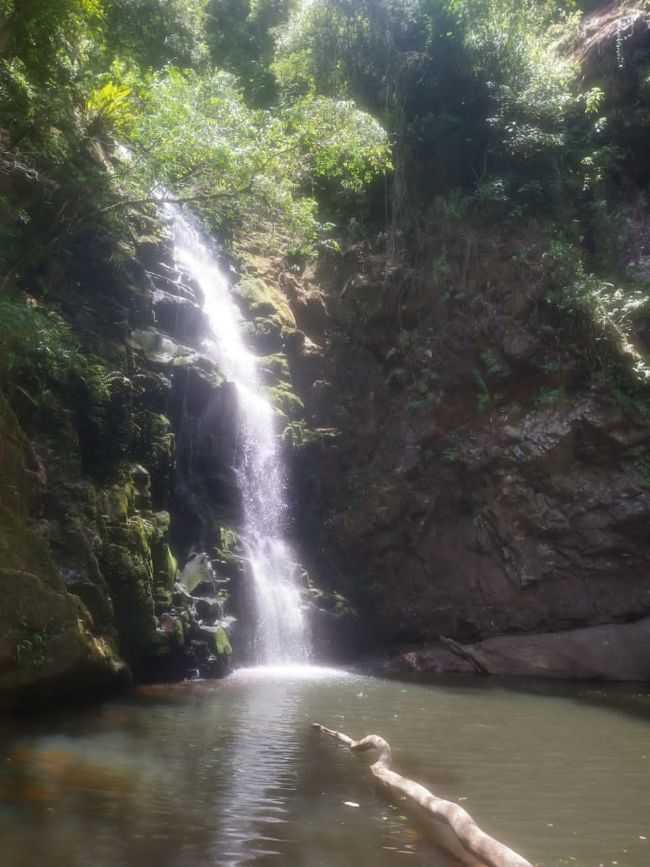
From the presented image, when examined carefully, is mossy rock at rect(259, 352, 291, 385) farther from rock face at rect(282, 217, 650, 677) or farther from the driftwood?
the driftwood

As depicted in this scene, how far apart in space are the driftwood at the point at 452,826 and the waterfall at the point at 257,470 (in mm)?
7723

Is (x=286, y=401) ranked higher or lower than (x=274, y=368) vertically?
lower

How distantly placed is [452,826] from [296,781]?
1.91 meters

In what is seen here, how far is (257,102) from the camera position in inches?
1015

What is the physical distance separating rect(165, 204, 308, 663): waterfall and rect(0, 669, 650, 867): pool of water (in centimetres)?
372

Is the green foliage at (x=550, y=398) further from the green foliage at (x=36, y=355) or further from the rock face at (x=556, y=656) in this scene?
the green foliage at (x=36, y=355)

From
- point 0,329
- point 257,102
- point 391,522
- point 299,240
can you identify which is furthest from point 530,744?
point 257,102

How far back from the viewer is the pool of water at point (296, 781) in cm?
471

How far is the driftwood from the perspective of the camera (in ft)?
13.4

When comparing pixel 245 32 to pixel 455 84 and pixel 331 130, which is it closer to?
pixel 455 84

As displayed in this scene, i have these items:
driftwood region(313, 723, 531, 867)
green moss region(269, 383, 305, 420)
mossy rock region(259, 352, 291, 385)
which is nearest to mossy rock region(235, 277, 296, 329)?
mossy rock region(259, 352, 291, 385)

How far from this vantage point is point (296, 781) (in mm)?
6227

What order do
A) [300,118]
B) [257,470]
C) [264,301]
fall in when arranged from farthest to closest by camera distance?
[264,301], [257,470], [300,118]

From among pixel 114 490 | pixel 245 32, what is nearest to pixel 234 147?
pixel 114 490
